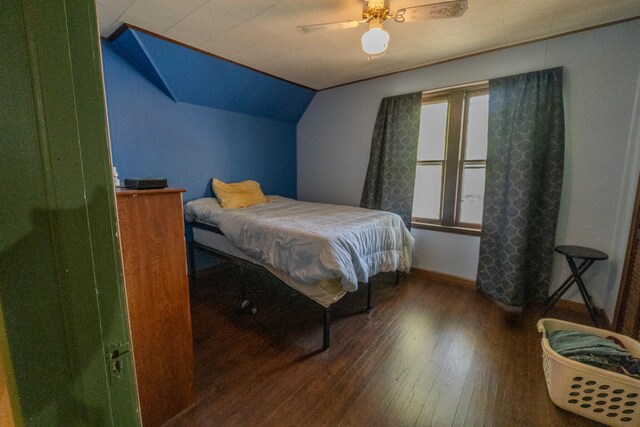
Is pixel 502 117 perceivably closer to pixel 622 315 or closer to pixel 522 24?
pixel 522 24

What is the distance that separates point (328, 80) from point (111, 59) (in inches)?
90.3

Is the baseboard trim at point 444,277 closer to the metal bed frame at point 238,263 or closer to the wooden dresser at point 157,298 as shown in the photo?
the metal bed frame at point 238,263

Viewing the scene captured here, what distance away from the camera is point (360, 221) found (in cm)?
241

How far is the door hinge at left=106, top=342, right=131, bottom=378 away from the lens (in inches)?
16.4

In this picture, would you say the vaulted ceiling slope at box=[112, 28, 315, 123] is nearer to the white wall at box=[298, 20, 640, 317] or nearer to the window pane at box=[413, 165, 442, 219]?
the white wall at box=[298, 20, 640, 317]

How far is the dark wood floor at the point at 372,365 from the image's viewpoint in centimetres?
140

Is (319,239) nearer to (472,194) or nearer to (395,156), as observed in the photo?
(395,156)

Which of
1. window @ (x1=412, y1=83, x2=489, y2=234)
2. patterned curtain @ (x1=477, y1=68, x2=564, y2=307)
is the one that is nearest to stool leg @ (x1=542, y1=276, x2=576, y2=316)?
patterned curtain @ (x1=477, y1=68, x2=564, y2=307)

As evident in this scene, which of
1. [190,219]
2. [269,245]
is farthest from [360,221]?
[190,219]

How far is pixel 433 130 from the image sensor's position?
10.1 feet

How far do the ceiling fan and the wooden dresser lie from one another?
58.9 inches

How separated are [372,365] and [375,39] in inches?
83.7

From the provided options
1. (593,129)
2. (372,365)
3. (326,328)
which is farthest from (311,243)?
(593,129)

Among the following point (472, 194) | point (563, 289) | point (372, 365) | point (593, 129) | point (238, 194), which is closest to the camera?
point (372, 365)
